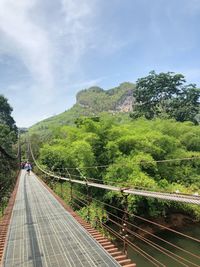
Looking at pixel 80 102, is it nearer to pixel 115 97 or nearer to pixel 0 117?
pixel 115 97

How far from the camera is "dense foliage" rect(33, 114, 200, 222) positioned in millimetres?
14828

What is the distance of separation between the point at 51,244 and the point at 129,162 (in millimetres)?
11052

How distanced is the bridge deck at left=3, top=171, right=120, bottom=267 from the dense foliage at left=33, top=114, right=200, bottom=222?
757 cm

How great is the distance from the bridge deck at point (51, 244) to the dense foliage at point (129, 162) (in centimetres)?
757

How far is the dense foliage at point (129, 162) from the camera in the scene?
1483cm

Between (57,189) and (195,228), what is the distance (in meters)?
7.46

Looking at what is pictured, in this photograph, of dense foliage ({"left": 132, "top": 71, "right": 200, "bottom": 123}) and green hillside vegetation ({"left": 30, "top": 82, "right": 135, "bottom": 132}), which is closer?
dense foliage ({"left": 132, "top": 71, "right": 200, "bottom": 123})

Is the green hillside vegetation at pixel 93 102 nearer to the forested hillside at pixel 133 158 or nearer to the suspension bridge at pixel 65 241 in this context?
the forested hillside at pixel 133 158

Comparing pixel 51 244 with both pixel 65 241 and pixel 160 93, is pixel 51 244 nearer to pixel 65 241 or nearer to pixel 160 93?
pixel 65 241

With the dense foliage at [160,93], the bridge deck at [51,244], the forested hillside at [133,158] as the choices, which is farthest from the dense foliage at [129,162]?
the dense foliage at [160,93]

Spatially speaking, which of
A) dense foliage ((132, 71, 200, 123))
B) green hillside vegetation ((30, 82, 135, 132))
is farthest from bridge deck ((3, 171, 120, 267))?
green hillside vegetation ((30, 82, 135, 132))

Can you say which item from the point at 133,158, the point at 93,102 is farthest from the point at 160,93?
the point at 93,102

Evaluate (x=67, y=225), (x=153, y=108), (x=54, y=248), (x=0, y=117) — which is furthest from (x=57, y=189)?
(x=0, y=117)

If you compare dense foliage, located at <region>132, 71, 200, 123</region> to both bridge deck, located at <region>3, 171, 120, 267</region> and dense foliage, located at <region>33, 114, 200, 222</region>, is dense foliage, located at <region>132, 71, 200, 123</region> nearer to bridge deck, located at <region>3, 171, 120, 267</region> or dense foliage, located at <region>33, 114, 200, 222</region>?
dense foliage, located at <region>33, 114, 200, 222</region>
